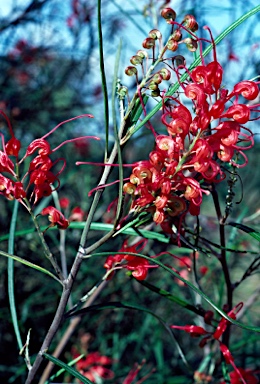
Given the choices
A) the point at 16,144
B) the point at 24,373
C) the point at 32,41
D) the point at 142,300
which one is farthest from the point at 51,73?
the point at 16,144

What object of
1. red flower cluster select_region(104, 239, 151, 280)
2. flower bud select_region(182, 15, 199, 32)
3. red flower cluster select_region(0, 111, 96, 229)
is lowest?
red flower cluster select_region(104, 239, 151, 280)

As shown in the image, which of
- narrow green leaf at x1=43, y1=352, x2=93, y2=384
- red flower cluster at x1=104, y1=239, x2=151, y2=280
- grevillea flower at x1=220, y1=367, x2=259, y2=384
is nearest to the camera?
narrow green leaf at x1=43, y1=352, x2=93, y2=384


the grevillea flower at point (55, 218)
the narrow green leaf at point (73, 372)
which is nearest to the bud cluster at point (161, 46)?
the grevillea flower at point (55, 218)

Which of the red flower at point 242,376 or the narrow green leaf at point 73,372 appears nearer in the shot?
the narrow green leaf at point 73,372

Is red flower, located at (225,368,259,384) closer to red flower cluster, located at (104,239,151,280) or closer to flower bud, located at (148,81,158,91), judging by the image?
red flower cluster, located at (104,239,151,280)

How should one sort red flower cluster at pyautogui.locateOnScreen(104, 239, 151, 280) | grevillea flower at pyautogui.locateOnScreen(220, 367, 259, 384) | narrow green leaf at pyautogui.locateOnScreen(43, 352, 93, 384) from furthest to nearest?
1. grevillea flower at pyautogui.locateOnScreen(220, 367, 259, 384)
2. red flower cluster at pyautogui.locateOnScreen(104, 239, 151, 280)
3. narrow green leaf at pyautogui.locateOnScreen(43, 352, 93, 384)

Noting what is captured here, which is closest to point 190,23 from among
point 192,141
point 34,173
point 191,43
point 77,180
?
point 191,43

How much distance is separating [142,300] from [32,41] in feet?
4.69

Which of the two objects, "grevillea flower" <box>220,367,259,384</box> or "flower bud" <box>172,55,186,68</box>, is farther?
"grevillea flower" <box>220,367,259,384</box>

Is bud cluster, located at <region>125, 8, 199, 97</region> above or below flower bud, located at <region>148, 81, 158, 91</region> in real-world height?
above

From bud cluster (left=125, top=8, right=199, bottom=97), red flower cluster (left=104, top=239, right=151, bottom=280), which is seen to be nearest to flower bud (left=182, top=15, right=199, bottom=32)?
bud cluster (left=125, top=8, right=199, bottom=97)

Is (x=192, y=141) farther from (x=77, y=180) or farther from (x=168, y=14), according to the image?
(x=77, y=180)

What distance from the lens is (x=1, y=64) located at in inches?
90.4

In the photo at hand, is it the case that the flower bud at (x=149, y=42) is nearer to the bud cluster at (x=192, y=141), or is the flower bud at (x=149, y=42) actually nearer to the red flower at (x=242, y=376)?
the bud cluster at (x=192, y=141)
